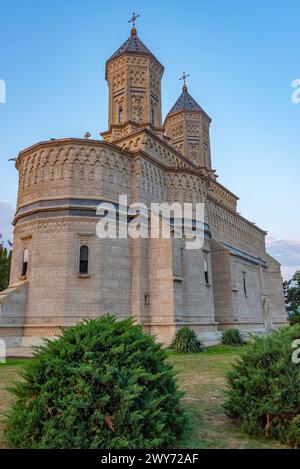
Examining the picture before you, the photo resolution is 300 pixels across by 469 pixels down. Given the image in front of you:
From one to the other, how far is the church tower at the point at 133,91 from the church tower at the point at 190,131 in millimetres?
7351

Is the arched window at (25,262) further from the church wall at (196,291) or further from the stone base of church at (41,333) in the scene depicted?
the church wall at (196,291)

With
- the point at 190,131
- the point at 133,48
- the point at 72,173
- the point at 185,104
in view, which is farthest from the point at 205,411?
the point at 185,104

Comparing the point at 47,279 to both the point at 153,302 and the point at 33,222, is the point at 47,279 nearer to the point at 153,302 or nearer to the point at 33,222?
the point at 33,222

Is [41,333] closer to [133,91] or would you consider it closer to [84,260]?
[84,260]

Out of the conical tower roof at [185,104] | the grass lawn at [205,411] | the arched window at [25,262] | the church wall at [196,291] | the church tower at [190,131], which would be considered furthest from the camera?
the conical tower roof at [185,104]

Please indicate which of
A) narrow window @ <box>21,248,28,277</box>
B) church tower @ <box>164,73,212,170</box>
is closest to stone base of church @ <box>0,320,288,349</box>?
narrow window @ <box>21,248,28,277</box>

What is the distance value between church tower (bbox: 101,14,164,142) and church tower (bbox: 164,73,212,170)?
24.1 ft

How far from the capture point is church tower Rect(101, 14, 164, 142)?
23625 millimetres

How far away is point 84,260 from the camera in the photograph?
17047mm

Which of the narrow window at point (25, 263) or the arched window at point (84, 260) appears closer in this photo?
the arched window at point (84, 260)

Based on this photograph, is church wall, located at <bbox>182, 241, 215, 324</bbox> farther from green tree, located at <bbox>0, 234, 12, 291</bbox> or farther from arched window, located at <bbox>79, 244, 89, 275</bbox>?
Answer: green tree, located at <bbox>0, 234, 12, 291</bbox>

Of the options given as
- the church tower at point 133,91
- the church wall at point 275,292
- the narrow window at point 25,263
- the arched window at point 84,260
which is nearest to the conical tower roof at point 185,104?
the church tower at point 133,91

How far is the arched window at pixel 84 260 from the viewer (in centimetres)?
1692

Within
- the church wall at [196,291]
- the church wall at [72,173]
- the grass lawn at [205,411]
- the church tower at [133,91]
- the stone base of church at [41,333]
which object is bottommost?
the grass lawn at [205,411]
